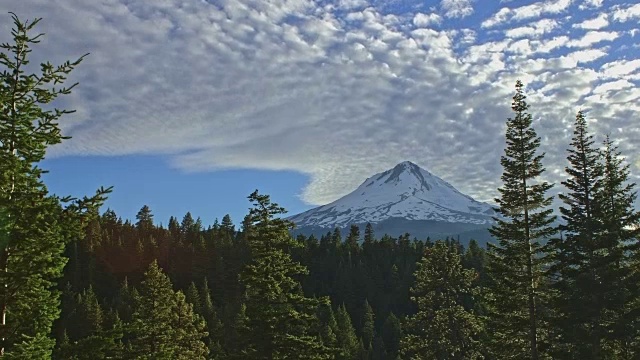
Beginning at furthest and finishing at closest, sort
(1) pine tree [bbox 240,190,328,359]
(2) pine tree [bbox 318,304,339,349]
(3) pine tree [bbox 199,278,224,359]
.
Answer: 1. (3) pine tree [bbox 199,278,224,359]
2. (2) pine tree [bbox 318,304,339,349]
3. (1) pine tree [bbox 240,190,328,359]

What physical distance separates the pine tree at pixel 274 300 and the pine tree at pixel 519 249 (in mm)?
11817

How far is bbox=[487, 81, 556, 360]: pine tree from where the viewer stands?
28.1 m

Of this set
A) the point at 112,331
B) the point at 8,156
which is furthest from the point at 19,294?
the point at 8,156

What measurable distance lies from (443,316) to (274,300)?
40.8 ft

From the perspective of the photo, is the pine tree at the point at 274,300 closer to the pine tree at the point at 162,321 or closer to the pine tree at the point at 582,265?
the pine tree at the point at 162,321

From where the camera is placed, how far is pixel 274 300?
22.3 metres

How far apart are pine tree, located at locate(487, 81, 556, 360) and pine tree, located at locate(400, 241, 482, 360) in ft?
4.59

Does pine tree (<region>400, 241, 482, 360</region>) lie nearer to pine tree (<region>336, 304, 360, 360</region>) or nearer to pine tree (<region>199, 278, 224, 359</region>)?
pine tree (<region>199, 278, 224, 359</region>)

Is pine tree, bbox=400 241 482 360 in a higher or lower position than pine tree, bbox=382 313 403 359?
higher

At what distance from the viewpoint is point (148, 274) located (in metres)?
31.0

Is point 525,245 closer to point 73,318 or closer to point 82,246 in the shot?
point 73,318

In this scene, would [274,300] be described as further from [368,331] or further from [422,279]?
[368,331]

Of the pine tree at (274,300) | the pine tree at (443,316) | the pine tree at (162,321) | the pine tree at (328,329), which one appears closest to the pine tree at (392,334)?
the pine tree at (328,329)

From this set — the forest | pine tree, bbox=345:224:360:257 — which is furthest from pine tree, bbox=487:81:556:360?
pine tree, bbox=345:224:360:257
